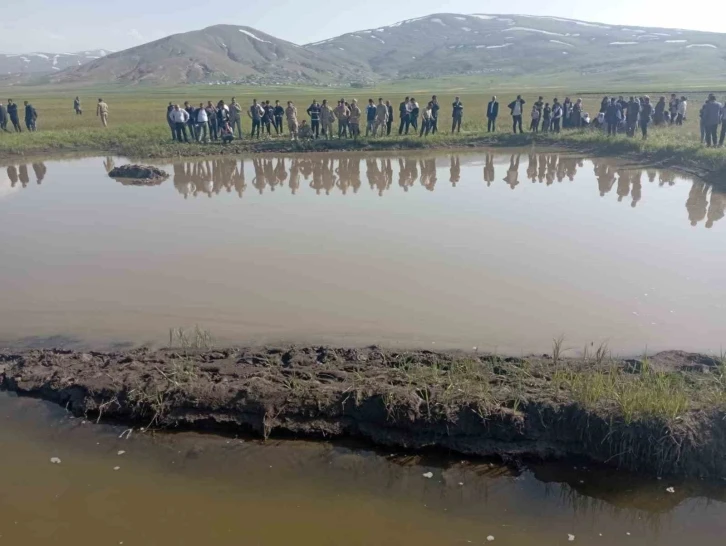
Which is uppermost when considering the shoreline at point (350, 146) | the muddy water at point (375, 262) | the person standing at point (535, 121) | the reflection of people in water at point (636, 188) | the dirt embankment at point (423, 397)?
the person standing at point (535, 121)

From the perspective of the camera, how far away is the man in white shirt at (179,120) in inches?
820

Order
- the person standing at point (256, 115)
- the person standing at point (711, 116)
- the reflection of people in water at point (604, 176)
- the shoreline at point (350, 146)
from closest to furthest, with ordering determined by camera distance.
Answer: the reflection of people in water at point (604, 176) → the person standing at point (711, 116) → the shoreline at point (350, 146) → the person standing at point (256, 115)

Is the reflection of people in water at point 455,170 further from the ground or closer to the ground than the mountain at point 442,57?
closer to the ground

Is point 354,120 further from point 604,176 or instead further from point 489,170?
point 604,176

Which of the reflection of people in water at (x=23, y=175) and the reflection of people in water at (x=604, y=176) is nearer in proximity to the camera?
the reflection of people in water at (x=604, y=176)

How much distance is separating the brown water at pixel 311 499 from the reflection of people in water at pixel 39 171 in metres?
13.4

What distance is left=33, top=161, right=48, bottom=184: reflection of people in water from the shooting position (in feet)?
54.6

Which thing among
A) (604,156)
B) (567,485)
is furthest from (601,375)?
(604,156)

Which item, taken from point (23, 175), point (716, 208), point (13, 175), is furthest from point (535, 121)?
point (13, 175)

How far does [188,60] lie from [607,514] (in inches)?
5248

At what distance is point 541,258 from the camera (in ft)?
30.1

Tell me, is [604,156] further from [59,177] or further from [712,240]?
[59,177]

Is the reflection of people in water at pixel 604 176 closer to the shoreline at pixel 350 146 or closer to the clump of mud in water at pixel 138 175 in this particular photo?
the shoreline at pixel 350 146

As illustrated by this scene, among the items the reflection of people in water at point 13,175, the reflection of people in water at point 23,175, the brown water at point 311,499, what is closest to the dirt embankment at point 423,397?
the brown water at point 311,499
